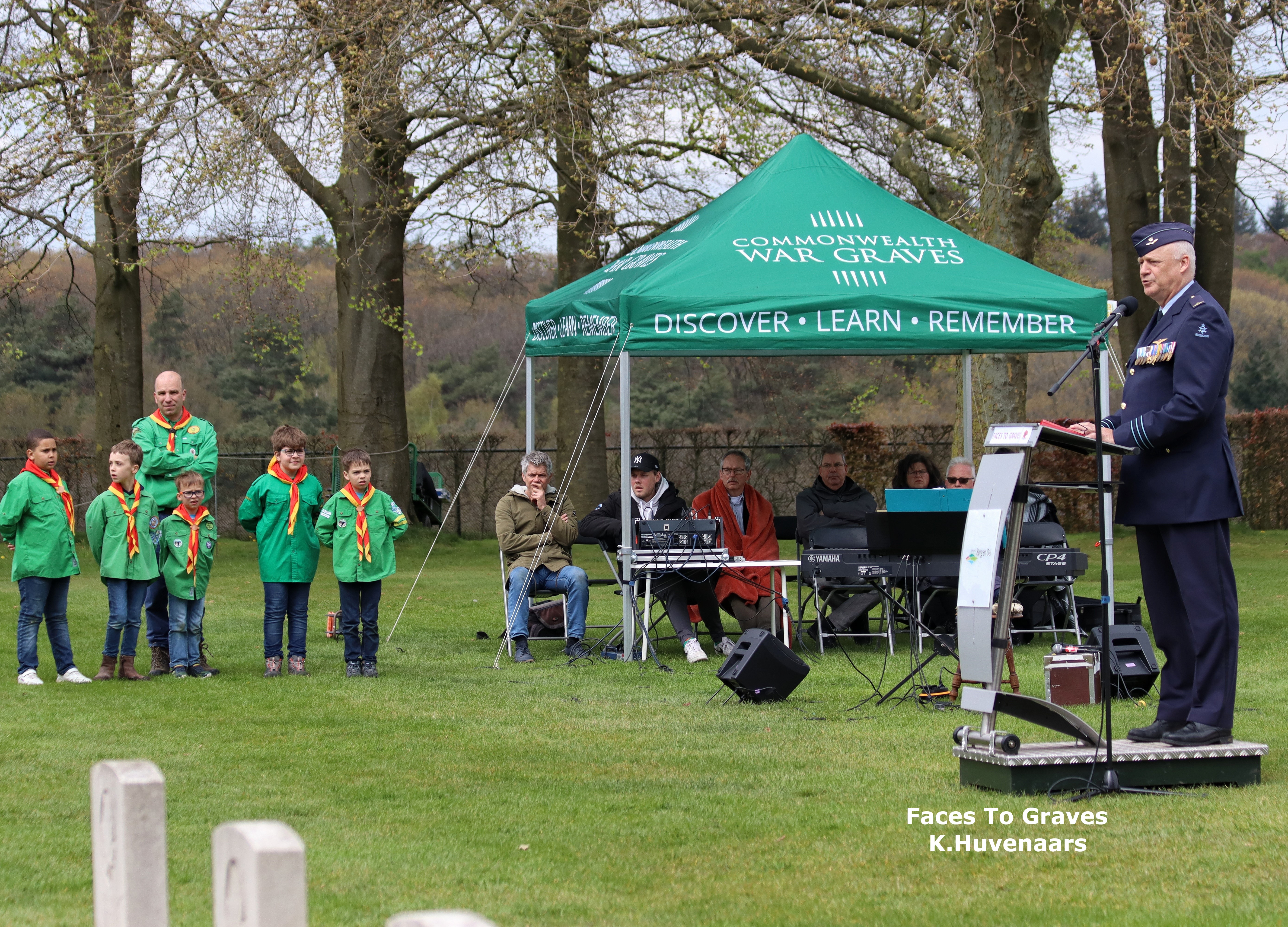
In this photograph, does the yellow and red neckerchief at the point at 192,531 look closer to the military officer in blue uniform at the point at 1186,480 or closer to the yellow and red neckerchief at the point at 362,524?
the yellow and red neckerchief at the point at 362,524

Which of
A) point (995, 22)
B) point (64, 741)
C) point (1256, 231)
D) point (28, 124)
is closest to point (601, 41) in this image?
point (995, 22)

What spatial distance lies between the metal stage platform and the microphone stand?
37 millimetres

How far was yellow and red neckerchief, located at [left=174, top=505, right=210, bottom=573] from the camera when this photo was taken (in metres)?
8.62

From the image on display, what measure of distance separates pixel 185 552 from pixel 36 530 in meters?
0.85

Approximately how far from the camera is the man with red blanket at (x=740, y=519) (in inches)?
400

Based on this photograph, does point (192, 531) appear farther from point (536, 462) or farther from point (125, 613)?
point (536, 462)

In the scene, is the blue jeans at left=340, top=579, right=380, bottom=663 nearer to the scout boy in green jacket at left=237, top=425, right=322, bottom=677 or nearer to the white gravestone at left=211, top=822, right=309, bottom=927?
the scout boy in green jacket at left=237, top=425, right=322, bottom=677

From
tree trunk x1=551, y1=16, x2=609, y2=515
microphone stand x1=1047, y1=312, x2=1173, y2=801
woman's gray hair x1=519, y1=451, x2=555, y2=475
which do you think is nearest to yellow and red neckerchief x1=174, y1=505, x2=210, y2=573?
woman's gray hair x1=519, y1=451, x2=555, y2=475

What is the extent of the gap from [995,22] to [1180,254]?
31.9ft

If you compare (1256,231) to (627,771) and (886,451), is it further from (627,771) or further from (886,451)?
(627,771)

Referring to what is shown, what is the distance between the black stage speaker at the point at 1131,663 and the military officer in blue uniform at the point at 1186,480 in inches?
78.7

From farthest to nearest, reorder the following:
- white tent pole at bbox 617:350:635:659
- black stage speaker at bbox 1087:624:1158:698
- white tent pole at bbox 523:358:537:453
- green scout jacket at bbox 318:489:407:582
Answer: white tent pole at bbox 523:358:537:453
white tent pole at bbox 617:350:635:659
green scout jacket at bbox 318:489:407:582
black stage speaker at bbox 1087:624:1158:698

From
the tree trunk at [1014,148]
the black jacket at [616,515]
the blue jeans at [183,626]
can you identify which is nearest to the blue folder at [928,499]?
the black jacket at [616,515]

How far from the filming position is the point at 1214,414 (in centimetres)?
507
